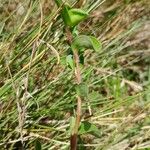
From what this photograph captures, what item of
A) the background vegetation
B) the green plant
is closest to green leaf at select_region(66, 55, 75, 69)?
the green plant

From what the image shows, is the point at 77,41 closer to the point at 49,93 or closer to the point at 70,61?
the point at 70,61

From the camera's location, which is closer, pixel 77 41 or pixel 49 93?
pixel 77 41

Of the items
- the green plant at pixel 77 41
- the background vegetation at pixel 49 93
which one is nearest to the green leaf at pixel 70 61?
the green plant at pixel 77 41

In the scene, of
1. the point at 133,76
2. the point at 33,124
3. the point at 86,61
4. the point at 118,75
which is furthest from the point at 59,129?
the point at 133,76

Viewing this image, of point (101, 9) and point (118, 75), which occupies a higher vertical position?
point (101, 9)

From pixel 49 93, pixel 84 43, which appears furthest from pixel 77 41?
pixel 49 93

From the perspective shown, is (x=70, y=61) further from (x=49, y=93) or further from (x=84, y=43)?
(x=49, y=93)

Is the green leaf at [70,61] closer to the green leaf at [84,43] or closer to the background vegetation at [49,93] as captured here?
the green leaf at [84,43]

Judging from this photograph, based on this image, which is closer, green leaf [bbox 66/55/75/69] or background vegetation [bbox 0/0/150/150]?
green leaf [bbox 66/55/75/69]

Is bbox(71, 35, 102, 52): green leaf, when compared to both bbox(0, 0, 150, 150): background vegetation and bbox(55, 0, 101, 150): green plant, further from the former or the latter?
bbox(0, 0, 150, 150): background vegetation

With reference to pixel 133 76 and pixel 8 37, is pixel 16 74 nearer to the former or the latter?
pixel 8 37

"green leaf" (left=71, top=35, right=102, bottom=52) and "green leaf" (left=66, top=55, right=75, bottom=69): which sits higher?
"green leaf" (left=71, top=35, right=102, bottom=52)
